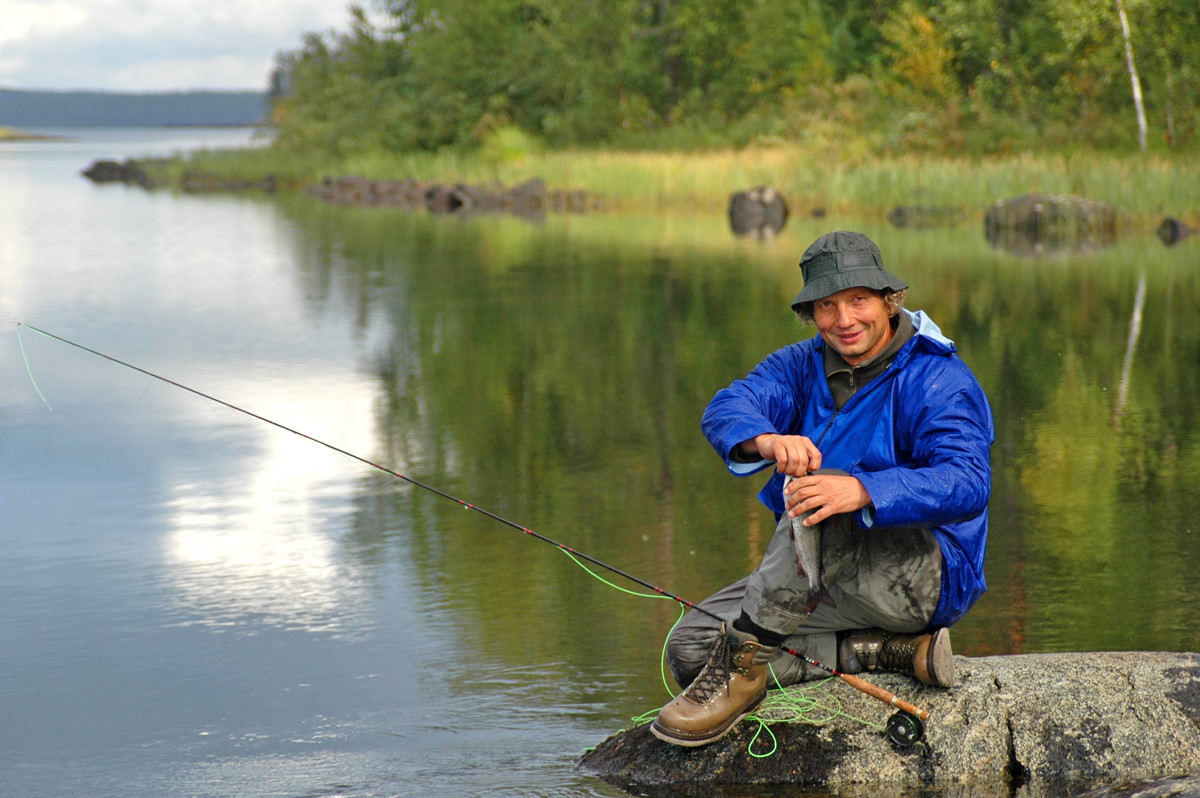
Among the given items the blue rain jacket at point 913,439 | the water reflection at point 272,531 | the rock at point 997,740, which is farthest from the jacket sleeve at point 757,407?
the water reflection at point 272,531

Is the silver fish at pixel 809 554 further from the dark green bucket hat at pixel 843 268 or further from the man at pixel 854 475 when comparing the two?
the dark green bucket hat at pixel 843 268

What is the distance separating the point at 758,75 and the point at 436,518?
4337 cm

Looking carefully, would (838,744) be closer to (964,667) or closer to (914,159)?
(964,667)

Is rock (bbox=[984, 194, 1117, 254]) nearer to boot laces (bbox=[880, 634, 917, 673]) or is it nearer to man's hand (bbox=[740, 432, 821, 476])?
boot laces (bbox=[880, 634, 917, 673])

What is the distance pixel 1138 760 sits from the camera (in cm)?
342

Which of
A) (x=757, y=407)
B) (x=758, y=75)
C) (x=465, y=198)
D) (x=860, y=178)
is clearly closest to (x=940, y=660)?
(x=757, y=407)

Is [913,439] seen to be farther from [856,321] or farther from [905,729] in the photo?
[905,729]

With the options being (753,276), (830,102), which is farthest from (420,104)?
(753,276)

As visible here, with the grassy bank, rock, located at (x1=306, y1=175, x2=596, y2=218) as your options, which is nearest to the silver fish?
the grassy bank

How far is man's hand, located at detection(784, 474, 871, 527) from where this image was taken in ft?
10.1

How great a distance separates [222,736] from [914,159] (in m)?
29.8

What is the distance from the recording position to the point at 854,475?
124 inches

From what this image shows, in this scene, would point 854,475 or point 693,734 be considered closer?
point 854,475

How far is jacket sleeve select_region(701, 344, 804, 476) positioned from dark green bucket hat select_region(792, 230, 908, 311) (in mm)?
246
